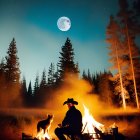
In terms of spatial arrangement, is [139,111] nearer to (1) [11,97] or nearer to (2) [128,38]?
(2) [128,38]

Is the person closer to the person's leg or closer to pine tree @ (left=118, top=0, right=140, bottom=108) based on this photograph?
the person's leg

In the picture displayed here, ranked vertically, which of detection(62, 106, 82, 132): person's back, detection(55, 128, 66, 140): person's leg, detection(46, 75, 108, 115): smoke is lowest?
detection(55, 128, 66, 140): person's leg

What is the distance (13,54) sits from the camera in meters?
52.0

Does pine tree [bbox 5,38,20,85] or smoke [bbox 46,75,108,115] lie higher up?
pine tree [bbox 5,38,20,85]

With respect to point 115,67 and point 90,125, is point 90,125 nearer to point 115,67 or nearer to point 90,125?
point 90,125

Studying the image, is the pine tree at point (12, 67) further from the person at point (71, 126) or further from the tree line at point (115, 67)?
the person at point (71, 126)

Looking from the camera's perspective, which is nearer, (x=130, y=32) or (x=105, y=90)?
(x=130, y=32)

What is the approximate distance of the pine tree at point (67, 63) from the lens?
45.6 meters

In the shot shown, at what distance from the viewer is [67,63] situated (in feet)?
154

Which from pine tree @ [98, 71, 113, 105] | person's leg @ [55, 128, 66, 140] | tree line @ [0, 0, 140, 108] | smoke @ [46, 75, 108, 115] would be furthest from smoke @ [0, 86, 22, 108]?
person's leg @ [55, 128, 66, 140]

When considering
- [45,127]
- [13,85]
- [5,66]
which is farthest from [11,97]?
[45,127]

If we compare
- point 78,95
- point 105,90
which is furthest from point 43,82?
point 78,95

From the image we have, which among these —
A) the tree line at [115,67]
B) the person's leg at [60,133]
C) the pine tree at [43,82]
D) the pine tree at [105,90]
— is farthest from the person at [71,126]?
the pine tree at [43,82]

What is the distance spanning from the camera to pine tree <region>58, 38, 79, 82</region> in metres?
45.6
